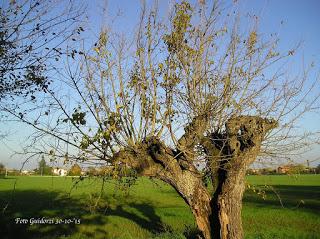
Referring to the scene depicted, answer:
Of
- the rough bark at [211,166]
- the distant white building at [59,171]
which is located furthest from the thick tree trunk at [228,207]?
the distant white building at [59,171]

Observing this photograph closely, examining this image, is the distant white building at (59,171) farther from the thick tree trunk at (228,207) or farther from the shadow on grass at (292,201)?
the shadow on grass at (292,201)

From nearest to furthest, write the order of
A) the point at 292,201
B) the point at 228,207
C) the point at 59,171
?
the point at 59,171 → the point at 228,207 → the point at 292,201

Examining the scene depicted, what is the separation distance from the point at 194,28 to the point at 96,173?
470cm

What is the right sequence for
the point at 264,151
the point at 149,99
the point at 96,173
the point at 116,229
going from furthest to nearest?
the point at 116,229, the point at 264,151, the point at 149,99, the point at 96,173

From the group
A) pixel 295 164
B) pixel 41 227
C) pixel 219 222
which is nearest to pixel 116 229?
pixel 41 227

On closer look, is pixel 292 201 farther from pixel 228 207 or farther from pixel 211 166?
pixel 211 166

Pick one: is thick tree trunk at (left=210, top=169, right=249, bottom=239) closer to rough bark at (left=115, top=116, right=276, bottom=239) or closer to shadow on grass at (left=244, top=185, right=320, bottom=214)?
rough bark at (left=115, top=116, right=276, bottom=239)

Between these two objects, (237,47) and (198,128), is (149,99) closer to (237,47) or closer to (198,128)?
(198,128)

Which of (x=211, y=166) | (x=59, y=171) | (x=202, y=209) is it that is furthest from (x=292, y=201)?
(x=59, y=171)

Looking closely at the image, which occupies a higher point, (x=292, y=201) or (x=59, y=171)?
(x=59, y=171)

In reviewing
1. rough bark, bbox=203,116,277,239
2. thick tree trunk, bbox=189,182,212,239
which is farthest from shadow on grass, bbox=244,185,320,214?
thick tree trunk, bbox=189,182,212,239

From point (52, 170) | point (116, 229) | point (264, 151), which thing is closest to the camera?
point (52, 170)

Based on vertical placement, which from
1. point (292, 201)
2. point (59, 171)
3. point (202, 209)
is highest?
point (59, 171)

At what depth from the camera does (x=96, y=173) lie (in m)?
8.98
